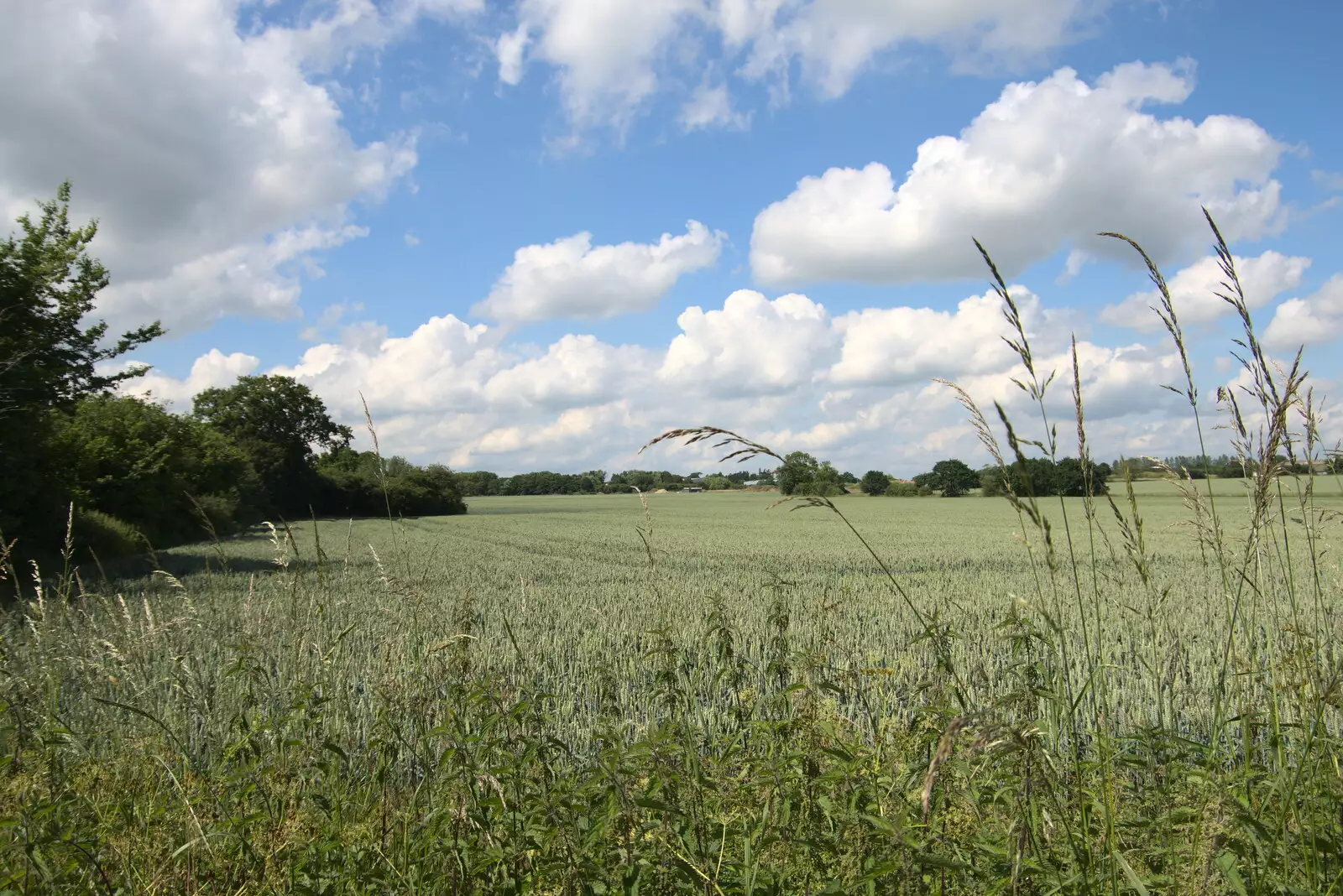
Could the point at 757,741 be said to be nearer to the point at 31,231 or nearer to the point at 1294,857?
the point at 1294,857

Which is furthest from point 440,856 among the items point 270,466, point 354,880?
point 270,466

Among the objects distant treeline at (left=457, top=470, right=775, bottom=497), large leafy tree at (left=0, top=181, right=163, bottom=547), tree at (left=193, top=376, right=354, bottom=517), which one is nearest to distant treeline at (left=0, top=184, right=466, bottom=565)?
large leafy tree at (left=0, top=181, right=163, bottom=547)

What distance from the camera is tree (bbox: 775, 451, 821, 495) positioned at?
1987mm

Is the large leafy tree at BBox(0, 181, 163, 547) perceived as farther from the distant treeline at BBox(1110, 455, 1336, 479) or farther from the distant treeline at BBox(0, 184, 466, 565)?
the distant treeline at BBox(1110, 455, 1336, 479)

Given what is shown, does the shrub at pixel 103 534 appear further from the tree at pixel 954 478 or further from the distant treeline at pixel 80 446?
the tree at pixel 954 478

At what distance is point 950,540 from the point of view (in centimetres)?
2658

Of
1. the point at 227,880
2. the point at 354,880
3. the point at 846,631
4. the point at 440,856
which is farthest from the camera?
the point at 846,631

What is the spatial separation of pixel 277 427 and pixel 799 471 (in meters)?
65.6

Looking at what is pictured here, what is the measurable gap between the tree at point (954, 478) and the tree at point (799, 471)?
71.0 metres

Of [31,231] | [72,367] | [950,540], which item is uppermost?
[31,231]

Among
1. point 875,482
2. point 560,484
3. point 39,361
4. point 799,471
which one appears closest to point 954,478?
point 875,482

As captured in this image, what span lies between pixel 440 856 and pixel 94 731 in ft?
11.9

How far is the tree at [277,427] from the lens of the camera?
56719 mm

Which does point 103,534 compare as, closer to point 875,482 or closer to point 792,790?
point 792,790
